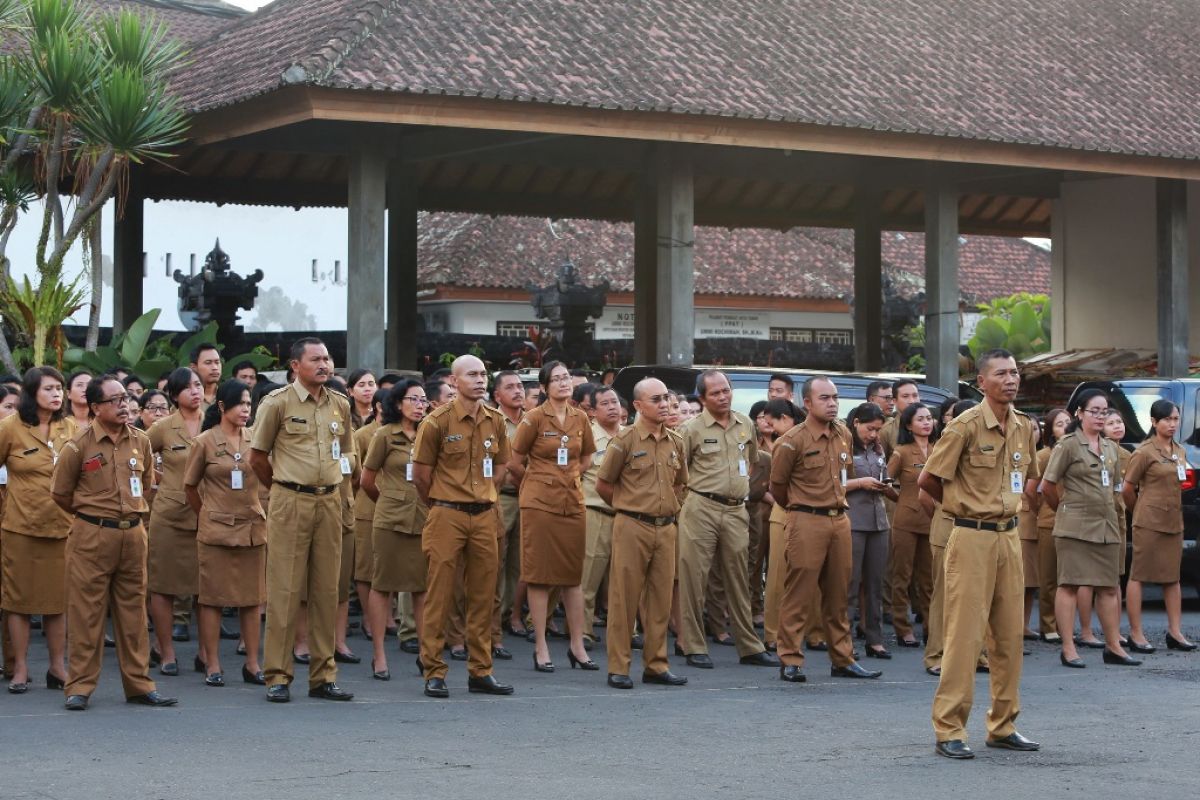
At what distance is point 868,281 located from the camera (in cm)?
3005

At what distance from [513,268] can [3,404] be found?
30.6 meters

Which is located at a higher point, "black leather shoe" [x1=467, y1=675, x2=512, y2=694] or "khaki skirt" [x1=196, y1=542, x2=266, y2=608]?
"khaki skirt" [x1=196, y1=542, x2=266, y2=608]

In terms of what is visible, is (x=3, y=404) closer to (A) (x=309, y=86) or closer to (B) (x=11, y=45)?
(A) (x=309, y=86)

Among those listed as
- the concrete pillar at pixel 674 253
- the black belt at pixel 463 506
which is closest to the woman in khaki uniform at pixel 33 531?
the black belt at pixel 463 506

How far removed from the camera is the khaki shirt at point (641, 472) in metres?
11.3

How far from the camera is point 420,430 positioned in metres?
10.6

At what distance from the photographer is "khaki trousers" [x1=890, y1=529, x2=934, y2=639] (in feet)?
43.3

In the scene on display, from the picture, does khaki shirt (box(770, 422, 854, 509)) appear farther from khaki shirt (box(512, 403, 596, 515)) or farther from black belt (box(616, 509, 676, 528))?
khaki shirt (box(512, 403, 596, 515))

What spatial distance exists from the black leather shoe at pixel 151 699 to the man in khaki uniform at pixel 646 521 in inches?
102

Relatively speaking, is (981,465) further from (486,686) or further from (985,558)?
(486,686)

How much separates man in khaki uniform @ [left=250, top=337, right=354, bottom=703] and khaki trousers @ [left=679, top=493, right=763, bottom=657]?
2.51 meters

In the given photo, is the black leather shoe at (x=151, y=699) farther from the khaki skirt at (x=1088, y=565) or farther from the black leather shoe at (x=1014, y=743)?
the khaki skirt at (x=1088, y=565)

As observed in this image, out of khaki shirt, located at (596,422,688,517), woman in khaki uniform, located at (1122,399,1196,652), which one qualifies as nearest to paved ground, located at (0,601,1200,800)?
khaki shirt, located at (596,422,688,517)

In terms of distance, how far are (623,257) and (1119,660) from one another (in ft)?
106
